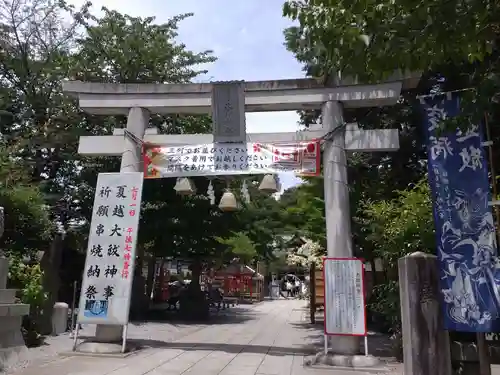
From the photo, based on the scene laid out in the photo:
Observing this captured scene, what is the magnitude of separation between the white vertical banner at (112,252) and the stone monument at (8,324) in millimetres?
1121

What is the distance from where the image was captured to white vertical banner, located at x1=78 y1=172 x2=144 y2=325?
8.70 metres

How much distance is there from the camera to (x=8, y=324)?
298 inches

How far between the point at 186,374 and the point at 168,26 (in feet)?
46.1

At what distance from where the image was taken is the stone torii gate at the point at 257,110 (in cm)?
887

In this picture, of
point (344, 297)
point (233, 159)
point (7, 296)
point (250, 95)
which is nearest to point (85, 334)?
point (7, 296)

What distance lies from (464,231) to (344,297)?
325cm

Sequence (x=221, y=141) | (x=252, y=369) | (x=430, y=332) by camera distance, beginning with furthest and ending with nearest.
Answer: (x=221, y=141) → (x=252, y=369) → (x=430, y=332)

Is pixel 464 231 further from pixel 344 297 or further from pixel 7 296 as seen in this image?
pixel 7 296

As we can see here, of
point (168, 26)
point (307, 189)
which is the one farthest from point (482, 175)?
point (168, 26)

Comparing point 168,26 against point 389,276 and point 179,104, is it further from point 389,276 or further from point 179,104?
point 389,276

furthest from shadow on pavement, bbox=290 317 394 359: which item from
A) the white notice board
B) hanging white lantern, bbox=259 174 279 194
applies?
hanging white lantern, bbox=259 174 279 194

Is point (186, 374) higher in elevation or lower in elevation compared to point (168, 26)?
lower

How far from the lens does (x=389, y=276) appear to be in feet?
31.2

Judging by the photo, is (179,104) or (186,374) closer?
(186,374)
